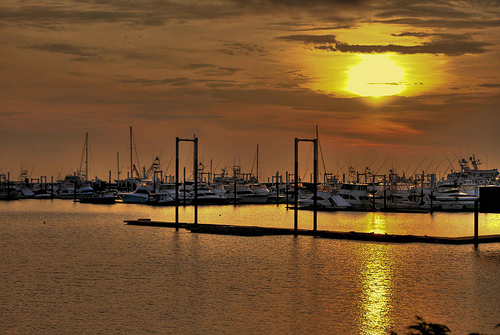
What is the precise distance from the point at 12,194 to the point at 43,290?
499 ft

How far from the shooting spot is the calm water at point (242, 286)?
1005 inches

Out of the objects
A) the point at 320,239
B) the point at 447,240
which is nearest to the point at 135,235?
the point at 320,239

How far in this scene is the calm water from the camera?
25.5m

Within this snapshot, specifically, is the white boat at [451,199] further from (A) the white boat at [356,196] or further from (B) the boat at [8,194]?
(B) the boat at [8,194]

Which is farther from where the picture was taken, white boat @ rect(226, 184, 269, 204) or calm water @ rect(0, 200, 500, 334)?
white boat @ rect(226, 184, 269, 204)

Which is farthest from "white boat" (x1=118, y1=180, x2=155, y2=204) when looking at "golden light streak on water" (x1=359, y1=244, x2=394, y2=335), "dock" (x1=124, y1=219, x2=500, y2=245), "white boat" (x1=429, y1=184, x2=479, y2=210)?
"golden light streak on water" (x1=359, y1=244, x2=394, y2=335)

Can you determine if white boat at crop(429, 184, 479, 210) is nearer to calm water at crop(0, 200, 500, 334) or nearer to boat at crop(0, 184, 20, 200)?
calm water at crop(0, 200, 500, 334)

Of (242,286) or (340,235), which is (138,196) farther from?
(242,286)

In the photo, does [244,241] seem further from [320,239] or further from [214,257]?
[214,257]

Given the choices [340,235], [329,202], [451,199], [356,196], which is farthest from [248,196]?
[340,235]

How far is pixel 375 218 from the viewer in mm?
98000

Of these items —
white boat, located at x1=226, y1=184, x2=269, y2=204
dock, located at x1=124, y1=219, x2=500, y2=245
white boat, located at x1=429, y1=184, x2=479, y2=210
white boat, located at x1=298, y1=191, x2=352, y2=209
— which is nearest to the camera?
dock, located at x1=124, y1=219, x2=500, y2=245

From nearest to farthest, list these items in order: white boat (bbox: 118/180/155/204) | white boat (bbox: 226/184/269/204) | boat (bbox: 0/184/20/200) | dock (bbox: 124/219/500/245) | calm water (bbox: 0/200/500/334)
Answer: calm water (bbox: 0/200/500/334) → dock (bbox: 124/219/500/245) → white boat (bbox: 118/180/155/204) → white boat (bbox: 226/184/269/204) → boat (bbox: 0/184/20/200)

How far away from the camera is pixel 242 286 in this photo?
33750 millimetres
